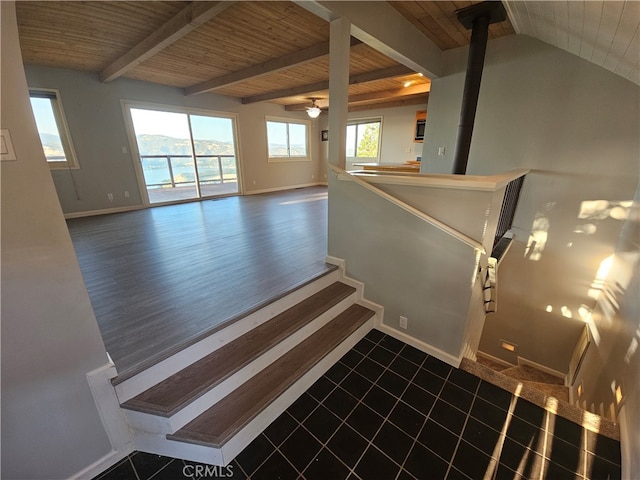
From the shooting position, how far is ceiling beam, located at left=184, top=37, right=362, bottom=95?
325 centimetres

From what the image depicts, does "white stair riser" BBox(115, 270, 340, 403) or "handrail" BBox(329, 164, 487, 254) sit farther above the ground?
"handrail" BBox(329, 164, 487, 254)

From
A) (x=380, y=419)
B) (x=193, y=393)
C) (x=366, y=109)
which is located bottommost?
(x=380, y=419)

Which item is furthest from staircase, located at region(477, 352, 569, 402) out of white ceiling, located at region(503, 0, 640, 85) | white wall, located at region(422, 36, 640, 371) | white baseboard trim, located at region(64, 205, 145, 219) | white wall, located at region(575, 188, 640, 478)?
white baseboard trim, located at region(64, 205, 145, 219)

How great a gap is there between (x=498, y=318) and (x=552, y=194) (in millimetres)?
1986

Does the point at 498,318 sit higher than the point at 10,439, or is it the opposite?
the point at 10,439

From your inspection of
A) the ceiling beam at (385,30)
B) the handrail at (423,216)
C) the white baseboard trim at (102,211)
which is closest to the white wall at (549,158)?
the ceiling beam at (385,30)

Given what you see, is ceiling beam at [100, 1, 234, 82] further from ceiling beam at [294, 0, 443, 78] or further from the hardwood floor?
the hardwood floor

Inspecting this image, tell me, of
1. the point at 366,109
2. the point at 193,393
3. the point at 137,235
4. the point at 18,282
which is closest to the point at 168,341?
the point at 193,393

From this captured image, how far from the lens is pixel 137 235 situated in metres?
3.49

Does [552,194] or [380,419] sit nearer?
[380,419]

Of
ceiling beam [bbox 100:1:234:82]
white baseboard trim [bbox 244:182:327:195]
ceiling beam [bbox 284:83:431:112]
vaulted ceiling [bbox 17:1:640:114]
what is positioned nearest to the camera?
vaulted ceiling [bbox 17:1:640:114]

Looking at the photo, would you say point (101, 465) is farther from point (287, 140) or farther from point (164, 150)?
point (287, 140)

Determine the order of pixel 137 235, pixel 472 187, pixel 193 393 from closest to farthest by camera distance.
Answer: pixel 193 393
pixel 472 187
pixel 137 235

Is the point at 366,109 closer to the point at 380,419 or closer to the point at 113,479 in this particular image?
the point at 380,419
